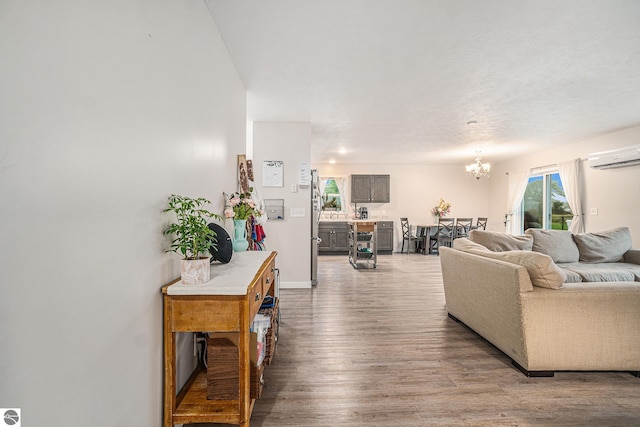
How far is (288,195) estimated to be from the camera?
4398 millimetres

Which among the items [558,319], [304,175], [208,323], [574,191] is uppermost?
[304,175]

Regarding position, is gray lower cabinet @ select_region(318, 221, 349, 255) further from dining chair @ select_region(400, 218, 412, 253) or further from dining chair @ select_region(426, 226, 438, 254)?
dining chair @ select_region(426, 226, 438, 254)

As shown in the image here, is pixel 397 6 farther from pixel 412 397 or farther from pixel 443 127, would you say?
pixel 443 127

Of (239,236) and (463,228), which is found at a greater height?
(239,236)

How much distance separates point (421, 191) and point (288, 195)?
542 centimetres

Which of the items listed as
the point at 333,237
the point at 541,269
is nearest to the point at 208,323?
the point at 541,269

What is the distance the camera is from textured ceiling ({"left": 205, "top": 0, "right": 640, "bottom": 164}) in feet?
6.46

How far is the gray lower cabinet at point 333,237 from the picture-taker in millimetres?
7816

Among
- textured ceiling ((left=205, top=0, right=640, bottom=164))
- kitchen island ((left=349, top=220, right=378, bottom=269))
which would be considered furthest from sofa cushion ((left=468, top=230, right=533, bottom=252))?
kitchen island ((left=349, top=220, right=378, bottom=269))

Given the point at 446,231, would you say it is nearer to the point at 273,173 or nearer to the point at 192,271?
the point at 273,173

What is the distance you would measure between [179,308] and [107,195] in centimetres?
60

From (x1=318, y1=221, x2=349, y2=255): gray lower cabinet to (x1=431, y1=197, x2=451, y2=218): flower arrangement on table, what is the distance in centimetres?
280

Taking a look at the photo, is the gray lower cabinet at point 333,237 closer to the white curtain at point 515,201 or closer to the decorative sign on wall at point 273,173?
the decorative sign on wall at point 273,173

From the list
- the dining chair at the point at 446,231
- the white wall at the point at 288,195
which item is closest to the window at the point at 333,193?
the dining chair at the point at 446,231
